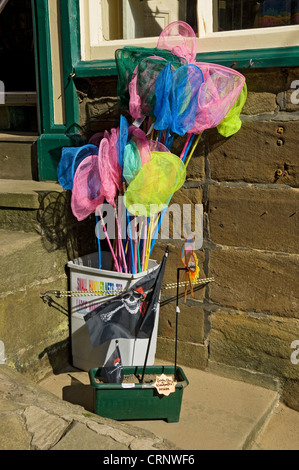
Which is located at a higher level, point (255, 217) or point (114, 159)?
point (114, 159)

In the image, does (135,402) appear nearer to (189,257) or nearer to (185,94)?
(189,257)

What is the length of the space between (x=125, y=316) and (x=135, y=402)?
0.47 meters

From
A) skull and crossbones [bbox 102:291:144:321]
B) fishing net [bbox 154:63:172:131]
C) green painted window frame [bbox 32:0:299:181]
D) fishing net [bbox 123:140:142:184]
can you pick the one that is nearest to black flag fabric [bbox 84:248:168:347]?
skull and crossbones [bbox 102:291:144:321]

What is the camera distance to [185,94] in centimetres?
287

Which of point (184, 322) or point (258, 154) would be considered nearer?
point (258, 154)

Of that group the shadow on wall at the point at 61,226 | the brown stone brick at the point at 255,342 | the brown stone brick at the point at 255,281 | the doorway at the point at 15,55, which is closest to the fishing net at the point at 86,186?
the shadow on wall at the point at 61,226

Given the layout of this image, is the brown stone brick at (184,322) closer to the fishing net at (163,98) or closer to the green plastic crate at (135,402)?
the green plastic crate at (135,402)

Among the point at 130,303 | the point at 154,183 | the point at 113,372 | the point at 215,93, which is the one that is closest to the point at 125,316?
the point at 130,303

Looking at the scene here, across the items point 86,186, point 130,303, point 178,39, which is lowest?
point 130,303

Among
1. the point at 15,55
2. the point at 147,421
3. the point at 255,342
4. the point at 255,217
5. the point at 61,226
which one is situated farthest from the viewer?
the point at 15,55

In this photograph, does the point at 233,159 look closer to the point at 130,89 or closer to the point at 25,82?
the point at 130,89

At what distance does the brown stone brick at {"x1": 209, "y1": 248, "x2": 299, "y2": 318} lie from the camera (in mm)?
3172

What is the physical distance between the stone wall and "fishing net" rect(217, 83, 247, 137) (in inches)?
2.3

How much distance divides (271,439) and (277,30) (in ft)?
7.41
